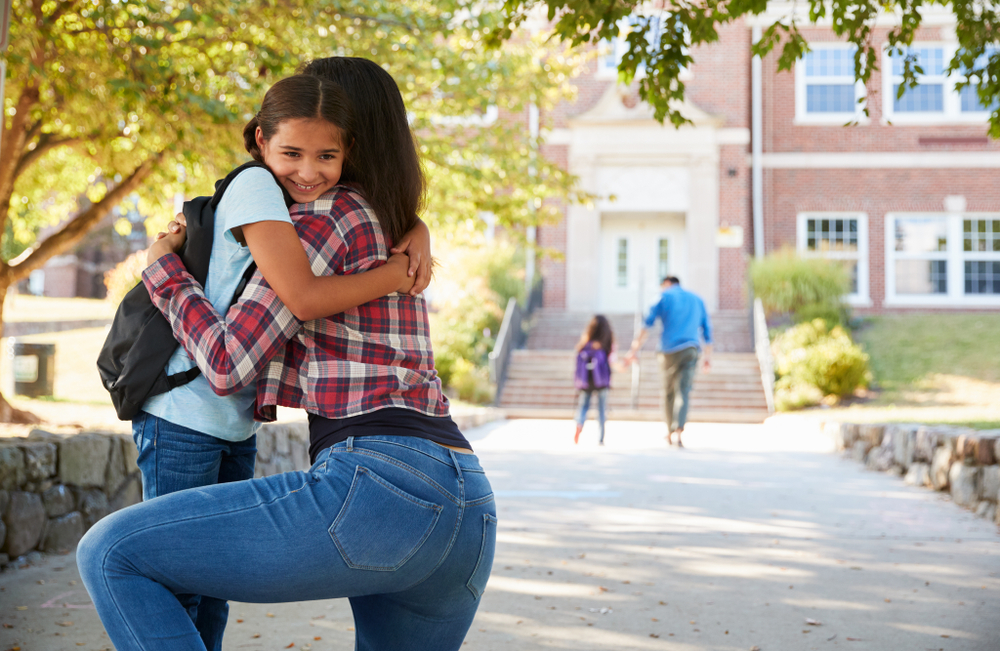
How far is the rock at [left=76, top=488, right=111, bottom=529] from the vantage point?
495cm

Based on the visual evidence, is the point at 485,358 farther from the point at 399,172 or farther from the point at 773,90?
the point at 399,172

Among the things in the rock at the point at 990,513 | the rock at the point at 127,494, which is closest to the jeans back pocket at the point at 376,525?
the rock at the point at 127,494

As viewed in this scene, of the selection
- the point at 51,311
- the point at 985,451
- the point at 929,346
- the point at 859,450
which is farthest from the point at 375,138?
the point at 51,311

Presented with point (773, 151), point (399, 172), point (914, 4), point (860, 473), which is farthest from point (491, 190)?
point (773, 151)

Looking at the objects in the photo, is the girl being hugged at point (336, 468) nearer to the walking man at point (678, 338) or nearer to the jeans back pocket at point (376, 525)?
the jeans back pocket at point (376, 525)

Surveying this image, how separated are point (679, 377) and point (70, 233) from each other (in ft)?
21.5

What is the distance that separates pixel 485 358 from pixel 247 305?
624 inches

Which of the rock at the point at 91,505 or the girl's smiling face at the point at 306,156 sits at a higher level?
the girl's smiling face at the point at 306,156

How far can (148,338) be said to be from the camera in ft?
5.81

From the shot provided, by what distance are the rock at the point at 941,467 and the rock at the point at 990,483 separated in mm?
663

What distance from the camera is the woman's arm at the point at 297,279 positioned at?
166 centimetres

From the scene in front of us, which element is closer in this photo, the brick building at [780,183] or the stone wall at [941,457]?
the stone wall at [941,457]

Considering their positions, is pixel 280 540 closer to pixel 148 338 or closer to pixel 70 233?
pixel 148 338

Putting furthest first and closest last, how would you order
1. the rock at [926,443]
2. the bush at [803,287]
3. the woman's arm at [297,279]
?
the bush at [803,287] < the rock at [926,443] < the woman's arm at [297,279]
